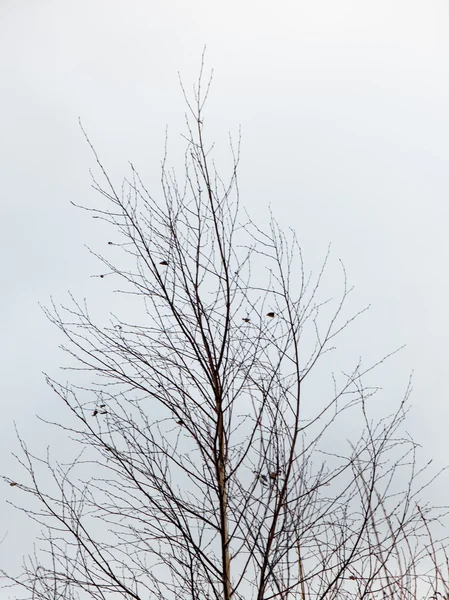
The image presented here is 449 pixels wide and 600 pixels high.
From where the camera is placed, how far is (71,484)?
4484 mm

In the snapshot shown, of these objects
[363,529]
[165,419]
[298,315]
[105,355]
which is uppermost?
[298,315]

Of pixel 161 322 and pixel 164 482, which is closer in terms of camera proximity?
pixel 164 482

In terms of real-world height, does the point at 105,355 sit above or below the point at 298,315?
below

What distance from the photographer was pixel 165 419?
451cm

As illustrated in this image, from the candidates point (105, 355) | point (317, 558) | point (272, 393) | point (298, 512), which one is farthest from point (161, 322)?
point (317, 558)

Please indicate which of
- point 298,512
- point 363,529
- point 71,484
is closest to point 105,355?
point 71,484

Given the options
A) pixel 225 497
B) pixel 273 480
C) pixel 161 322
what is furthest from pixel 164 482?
pixel 161 322

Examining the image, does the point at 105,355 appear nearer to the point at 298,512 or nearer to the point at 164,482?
the point at 164,482

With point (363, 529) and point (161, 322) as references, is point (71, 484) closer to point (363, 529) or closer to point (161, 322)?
point (161, 322)

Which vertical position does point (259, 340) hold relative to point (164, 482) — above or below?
above

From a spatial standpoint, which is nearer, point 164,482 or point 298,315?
point 164,482

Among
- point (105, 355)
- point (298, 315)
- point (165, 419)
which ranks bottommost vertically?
point (165, 419)

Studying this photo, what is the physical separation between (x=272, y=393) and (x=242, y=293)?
71cm

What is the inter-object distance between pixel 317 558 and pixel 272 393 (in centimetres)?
106
